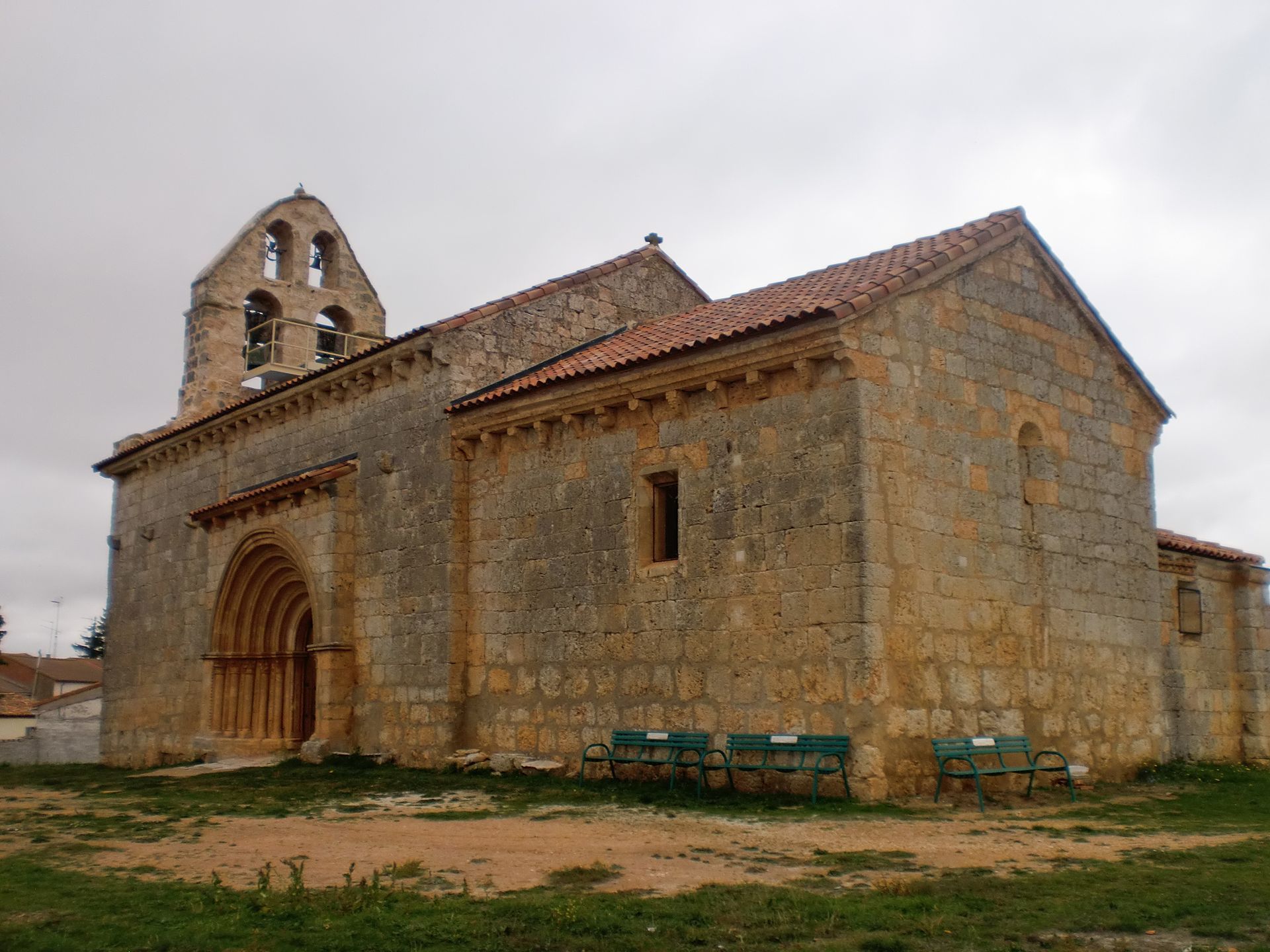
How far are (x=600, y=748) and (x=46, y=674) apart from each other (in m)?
42.7

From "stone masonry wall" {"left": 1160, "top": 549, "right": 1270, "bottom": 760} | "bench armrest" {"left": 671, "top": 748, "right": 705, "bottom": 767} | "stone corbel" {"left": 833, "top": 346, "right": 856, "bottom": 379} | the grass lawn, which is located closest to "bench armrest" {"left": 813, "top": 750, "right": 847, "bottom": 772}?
"bench armrest" {"left": 671, "top": 748, "right": 705, "bottom": 767}

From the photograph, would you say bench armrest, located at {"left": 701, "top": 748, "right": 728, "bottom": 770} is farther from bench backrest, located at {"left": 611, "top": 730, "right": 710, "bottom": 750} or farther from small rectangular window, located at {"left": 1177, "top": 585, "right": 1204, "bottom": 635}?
small rectangular window, located at {"left": 1177, "top": 585, "right": 1204, "bottom": 635}

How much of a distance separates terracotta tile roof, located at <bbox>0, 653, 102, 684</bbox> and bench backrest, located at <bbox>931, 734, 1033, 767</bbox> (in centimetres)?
4578

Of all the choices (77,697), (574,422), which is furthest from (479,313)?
(77,697)

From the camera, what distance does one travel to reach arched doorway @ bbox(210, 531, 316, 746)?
1825 centimetres

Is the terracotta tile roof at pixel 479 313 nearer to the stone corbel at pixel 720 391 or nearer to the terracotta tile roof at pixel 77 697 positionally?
the stone corbel at pixel 720 391

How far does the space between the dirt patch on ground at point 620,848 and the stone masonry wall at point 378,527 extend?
469cm

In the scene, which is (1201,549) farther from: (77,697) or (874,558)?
(77,697)

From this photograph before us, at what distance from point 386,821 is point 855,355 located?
225 inches

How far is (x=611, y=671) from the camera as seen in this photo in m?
13.1

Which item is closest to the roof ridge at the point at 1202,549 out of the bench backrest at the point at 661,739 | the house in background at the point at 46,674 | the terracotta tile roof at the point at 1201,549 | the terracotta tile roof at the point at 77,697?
the terracotta tile roof at the point at 1201,549

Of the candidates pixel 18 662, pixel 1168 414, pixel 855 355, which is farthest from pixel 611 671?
pixel 18 662

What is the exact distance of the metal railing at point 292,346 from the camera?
837 inches

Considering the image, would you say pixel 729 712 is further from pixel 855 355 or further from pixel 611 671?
pixel 855 355
